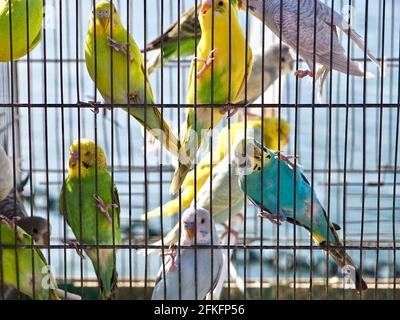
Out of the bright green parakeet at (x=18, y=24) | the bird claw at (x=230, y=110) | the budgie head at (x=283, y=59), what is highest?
the budgie head at (x=283, y=59)

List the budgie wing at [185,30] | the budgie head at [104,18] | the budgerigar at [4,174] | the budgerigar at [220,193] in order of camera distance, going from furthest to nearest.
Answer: the budgie wing at [185,30]
the budgerigar at [220,193]
the budgerigar at [4,174]
the budgie head at [104,18]

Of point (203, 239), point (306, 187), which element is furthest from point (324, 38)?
point (203, 239)

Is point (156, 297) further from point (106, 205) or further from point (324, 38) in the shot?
point (324, 38)

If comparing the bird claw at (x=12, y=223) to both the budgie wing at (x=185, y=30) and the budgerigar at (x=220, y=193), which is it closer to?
the budgerigar at (x=220, y=193)

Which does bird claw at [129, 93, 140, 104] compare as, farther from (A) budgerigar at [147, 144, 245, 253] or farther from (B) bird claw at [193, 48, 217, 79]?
(A) budgerigar at [147, 144, 245, 253]

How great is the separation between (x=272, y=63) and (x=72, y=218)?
46.1 inches

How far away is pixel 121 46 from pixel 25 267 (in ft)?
1.91

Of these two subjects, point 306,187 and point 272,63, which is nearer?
point 306,187

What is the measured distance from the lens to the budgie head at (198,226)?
2312 millimetres

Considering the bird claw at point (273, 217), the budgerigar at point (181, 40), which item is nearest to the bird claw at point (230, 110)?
the bird claw at point (273, 217)

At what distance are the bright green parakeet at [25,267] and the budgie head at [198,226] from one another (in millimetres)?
348

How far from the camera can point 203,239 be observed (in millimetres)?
2369

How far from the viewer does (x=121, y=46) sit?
7.12 ft

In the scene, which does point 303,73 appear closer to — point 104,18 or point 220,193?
point 104,18
